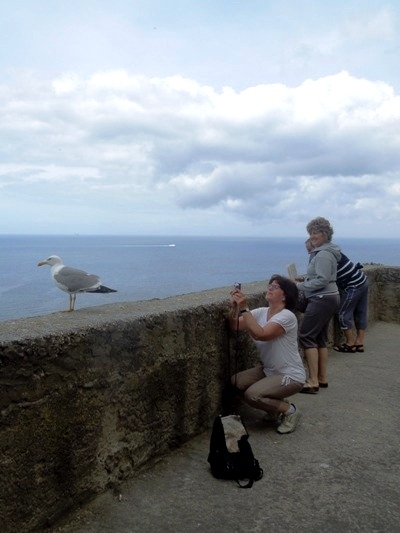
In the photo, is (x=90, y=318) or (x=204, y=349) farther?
(x=204, y=349)

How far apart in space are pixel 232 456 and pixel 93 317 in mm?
1276

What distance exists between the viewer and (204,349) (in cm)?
417

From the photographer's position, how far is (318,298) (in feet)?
18.2

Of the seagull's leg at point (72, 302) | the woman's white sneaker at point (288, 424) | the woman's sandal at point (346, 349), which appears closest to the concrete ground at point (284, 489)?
the woman's white sneaker at point (288, 424)

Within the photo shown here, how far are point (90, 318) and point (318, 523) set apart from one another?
5.91 feet

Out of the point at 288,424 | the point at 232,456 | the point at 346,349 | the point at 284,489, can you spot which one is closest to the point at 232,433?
the point at 232,456

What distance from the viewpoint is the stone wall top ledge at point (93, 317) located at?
2.96m

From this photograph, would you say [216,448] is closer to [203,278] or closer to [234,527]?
[234,527]

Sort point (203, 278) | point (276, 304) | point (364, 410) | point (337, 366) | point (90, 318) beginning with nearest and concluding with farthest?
point (90, 318)
point (276, 304)
point (364, 410)
point (337, 366)
point (203, 278)

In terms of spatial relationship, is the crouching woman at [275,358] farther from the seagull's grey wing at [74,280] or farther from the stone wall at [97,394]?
the seagull's grey wing at [74,280]

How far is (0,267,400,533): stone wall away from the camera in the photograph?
274 cm

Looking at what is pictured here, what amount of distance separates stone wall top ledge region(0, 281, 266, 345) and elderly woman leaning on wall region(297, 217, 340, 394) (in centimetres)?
117

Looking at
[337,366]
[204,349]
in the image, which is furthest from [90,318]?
[337,366]

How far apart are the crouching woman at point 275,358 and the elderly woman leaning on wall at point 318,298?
110 centimetres
